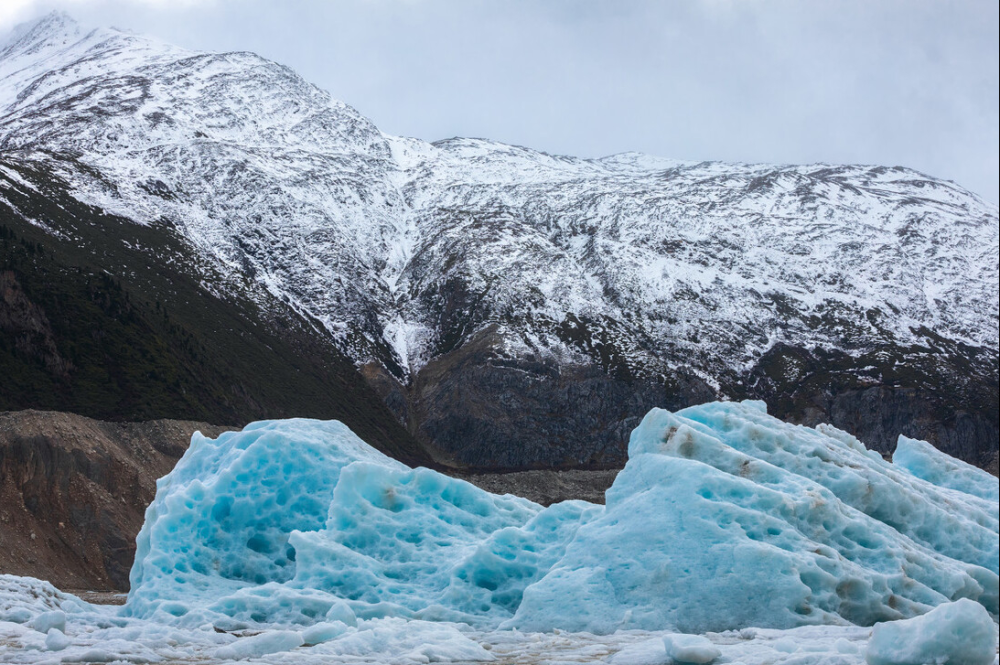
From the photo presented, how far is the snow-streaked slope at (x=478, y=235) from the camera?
131250mm

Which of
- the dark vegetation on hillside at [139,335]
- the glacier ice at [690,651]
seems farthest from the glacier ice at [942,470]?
the dark vegetation on hillside at [139,335]

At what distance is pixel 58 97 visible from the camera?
16000 centimetres

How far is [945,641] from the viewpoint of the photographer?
11.6 meters

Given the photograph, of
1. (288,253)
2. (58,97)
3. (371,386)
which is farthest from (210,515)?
(58,97)

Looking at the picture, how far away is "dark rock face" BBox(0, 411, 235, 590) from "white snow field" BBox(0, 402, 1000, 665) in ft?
91.9

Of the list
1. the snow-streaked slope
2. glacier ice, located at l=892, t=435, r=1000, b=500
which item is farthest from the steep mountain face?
glacier ice, located at l=892, t=435, r=1000, b=500

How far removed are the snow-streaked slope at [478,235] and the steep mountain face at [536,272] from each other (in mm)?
469

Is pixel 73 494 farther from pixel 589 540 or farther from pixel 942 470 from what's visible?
pixel 942 470

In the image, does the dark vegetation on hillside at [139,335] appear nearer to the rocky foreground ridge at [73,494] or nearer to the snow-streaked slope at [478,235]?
the rocky foreground ridge at [73,494]

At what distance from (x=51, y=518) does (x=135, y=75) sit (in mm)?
140589

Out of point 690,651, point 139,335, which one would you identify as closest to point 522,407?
point 139,335

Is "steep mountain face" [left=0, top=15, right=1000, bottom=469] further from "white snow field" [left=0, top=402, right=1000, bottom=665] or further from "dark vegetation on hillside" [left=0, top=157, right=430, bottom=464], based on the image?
"white snow field" [left=0, top=402, right=1000, bottom=665]

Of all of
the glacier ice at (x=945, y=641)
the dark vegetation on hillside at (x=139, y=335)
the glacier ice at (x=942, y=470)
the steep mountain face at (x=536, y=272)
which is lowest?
the glacier ice at (x=945, y=641)

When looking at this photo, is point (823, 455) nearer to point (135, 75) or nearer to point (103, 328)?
point (103, 328)
